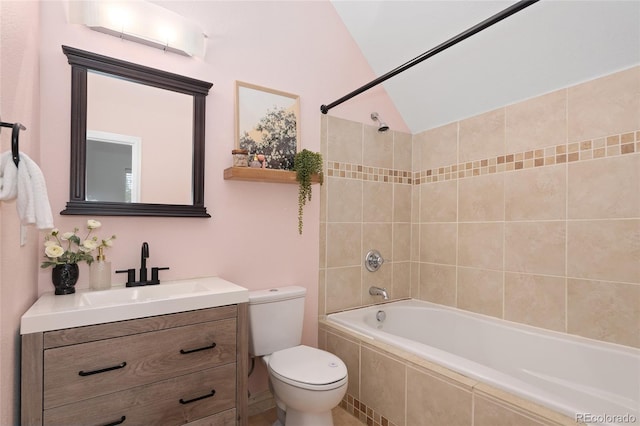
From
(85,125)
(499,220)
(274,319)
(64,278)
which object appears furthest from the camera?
(499,220)

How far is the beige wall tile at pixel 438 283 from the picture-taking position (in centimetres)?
263

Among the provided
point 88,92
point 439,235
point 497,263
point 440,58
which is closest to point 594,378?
point 497,263

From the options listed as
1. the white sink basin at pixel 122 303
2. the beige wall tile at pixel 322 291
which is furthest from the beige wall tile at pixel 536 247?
the white sink basin at pixel 122 303

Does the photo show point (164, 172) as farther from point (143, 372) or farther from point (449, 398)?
point (449, 398)

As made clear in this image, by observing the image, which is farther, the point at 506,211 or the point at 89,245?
the point at 506,211

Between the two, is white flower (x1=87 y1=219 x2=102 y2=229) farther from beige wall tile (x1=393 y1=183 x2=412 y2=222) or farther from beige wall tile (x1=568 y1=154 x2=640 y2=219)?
beige wall tile (x1=568 y1=154 x2=640 y2=219)

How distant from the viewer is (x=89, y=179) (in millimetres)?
1627

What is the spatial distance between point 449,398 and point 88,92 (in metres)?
2.31

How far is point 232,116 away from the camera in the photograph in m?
2.07

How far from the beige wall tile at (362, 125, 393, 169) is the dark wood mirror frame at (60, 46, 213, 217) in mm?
1299

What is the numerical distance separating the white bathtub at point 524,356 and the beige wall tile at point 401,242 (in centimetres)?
41

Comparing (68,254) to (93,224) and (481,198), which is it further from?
(481,198)

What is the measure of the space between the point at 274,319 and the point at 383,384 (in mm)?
730

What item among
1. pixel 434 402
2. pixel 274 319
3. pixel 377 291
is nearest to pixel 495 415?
pixel 434 402
